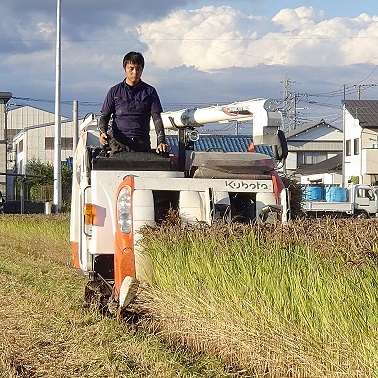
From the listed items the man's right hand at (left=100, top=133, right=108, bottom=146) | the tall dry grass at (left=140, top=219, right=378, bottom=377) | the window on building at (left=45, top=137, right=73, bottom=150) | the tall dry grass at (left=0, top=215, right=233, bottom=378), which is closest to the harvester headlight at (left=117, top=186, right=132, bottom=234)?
the tall dry grass at (left=140, top=219, right=378, bottom=377)

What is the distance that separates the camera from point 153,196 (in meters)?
9.12

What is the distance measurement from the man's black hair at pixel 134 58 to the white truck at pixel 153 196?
1.18 m

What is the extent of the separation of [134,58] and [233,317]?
14.4 feet

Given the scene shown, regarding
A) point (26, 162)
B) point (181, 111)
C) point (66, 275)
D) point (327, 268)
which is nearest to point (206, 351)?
point (327, 268)

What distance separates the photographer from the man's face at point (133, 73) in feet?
34.1

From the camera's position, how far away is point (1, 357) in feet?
23.7

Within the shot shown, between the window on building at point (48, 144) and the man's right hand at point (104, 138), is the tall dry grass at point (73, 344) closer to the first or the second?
the man's right hand at point (104, 138)

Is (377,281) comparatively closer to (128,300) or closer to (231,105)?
(128,300)

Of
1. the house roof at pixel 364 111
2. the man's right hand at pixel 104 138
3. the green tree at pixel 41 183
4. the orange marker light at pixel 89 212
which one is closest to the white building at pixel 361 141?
the house roof at pixel 364 111

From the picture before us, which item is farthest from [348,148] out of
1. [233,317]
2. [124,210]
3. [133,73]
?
[233,317]

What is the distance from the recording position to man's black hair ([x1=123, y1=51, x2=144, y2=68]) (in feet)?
33.9

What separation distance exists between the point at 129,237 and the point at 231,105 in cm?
319

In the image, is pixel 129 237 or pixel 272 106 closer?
pixel 129 237

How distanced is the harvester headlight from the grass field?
1.15ft
